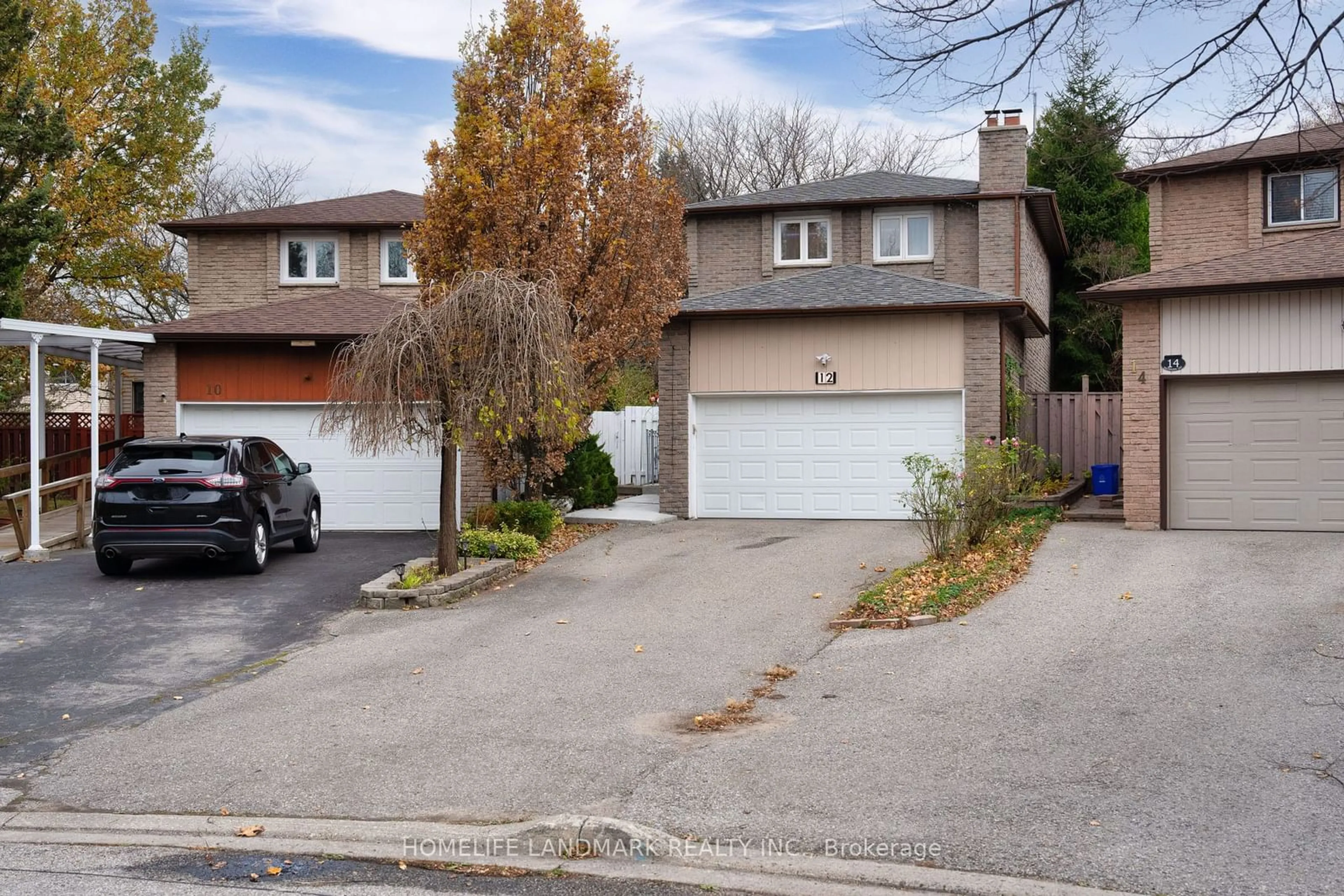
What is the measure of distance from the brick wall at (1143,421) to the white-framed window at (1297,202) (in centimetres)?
510

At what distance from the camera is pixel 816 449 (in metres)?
19.5

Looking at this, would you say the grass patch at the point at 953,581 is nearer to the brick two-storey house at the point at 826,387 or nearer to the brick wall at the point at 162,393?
the brick two-storey house at the point at 826,387

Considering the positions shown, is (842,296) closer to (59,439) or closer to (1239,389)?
(1239,389)

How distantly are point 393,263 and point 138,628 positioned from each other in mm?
14714

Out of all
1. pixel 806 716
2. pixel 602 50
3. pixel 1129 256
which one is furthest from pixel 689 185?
pixel 806 716

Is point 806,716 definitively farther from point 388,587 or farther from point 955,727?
point 388,587

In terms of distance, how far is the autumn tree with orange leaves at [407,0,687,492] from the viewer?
1705 cm

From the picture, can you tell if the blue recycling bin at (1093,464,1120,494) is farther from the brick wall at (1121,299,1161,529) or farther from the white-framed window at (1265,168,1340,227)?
the white-framed window at (1265,168,1340,227)

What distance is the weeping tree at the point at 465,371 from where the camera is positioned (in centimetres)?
1302

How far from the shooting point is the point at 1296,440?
16.2m

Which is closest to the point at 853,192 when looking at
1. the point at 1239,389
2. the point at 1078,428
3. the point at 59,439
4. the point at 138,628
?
the point at 1078,428

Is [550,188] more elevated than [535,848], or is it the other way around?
[550,188]

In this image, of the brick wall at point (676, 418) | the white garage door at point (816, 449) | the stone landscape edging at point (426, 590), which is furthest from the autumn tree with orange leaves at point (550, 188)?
the stone landscape edging at point (426, 590)

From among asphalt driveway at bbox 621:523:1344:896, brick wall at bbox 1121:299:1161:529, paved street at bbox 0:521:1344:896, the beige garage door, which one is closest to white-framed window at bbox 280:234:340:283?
paved street at bbox 0:521:1344:896
